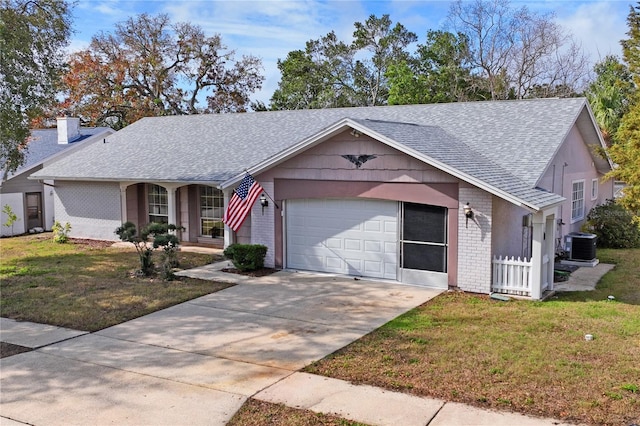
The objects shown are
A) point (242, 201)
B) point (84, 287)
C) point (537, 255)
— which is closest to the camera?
point (537, 255)

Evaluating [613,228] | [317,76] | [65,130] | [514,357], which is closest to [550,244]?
[514,357]

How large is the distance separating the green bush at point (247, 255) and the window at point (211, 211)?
4.40 meters

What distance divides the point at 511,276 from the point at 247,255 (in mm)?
6775

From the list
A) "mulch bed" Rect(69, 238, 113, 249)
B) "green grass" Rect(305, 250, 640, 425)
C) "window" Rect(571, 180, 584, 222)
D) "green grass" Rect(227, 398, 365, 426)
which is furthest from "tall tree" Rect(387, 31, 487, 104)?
"green grass" Rect(227, 398, 365, 426)

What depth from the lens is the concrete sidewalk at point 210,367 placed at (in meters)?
6.90

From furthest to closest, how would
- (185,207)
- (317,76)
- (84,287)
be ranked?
(317,76), (185,207), (84,287)

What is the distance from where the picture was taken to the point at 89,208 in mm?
22531

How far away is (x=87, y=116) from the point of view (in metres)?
40.2

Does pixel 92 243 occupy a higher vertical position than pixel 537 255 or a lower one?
lower

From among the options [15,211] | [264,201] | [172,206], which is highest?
[264,201]

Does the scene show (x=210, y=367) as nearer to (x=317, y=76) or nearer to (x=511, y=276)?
(x=511, y=276)

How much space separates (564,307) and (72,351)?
931cm

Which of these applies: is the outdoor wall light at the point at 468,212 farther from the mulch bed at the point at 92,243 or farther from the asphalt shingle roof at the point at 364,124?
the mulch bed at the point at 92,243

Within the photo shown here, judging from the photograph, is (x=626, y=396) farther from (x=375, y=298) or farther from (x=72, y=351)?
(x=72, y=351)
